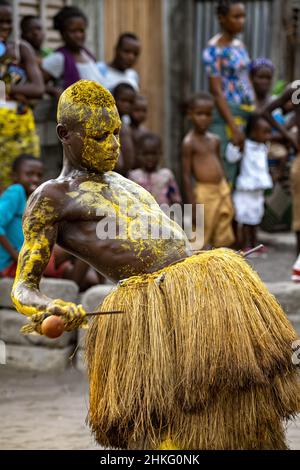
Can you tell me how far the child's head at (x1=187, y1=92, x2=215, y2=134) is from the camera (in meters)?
7.95

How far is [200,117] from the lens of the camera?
313 inches

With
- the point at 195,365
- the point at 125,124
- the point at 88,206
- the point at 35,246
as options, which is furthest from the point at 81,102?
the point at 125,124

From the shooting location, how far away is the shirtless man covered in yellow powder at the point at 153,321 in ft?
11.0

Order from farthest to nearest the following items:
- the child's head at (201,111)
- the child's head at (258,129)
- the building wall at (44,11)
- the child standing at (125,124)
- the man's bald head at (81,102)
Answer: the building wall at (44,11), the child's head at (258,129), the child's head at (201,111), the child standing at (125,124), the man's bald head at (81,102)

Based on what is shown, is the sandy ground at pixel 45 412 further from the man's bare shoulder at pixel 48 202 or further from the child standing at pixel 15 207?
the man's bare shoulder at pixel 48 202

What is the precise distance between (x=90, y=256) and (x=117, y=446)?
0.69 meters

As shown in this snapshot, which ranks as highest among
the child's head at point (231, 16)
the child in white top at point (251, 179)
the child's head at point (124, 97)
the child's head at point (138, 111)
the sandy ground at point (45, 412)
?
the child's head at point (231, 16)

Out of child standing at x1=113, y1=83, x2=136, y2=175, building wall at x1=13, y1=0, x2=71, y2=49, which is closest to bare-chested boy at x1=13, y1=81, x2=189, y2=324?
child standing at x1=113, y1=83, x2=136, y2=175

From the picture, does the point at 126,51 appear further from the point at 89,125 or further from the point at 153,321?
the point at 153,321

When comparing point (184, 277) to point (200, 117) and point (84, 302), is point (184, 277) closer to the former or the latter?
point (84, 302)

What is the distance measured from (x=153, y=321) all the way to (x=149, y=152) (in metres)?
4.56

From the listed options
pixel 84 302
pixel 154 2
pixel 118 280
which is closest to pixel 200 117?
pixel 84 302

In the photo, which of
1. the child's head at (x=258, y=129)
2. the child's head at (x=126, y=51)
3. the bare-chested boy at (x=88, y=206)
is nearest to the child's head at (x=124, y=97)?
the child's head at (x=126, y=51)

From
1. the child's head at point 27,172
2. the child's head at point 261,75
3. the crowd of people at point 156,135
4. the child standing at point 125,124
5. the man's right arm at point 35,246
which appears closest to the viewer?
the man's right arm at point 35,246
